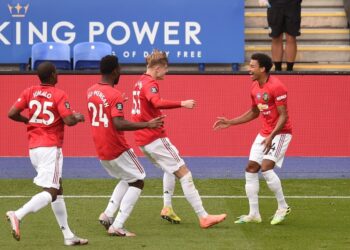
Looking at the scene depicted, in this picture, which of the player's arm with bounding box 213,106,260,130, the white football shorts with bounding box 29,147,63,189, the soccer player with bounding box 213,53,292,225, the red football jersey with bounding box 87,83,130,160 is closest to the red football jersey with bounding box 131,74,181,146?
the red football jersey with bounding box 87,83,130,160

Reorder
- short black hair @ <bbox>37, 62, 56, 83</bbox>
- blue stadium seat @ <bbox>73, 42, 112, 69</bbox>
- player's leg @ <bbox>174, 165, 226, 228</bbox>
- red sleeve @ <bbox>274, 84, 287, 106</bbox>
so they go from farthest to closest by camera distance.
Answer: blue stadium seat @ <bbox>73, 42, 112, 69</bbox>, red sleeve @ <bbox>274, 84, 287, 106</bbox>, player's leg @ <bbox>174, 165, 226, 228</bbox>, short black hair @ <bbox>37, 62, 56, 83</bbox>

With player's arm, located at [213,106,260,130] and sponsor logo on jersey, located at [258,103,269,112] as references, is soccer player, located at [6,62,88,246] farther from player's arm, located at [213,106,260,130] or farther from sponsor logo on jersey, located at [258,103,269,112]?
sponsor logo on jersey, located at [258,103,269,112]

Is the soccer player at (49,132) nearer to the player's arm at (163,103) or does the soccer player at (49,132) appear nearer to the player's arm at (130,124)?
the player's arm at (130,124)

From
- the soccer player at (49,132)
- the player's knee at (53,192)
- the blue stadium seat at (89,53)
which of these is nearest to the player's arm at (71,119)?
the soccer player at (49,132)

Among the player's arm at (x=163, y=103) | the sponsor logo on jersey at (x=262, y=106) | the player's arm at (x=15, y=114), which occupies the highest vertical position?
the player's arm at (x=15, y=114)

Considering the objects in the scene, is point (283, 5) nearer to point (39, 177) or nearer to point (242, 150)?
point (242, 150)

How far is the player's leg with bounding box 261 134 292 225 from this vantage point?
42.3 feet

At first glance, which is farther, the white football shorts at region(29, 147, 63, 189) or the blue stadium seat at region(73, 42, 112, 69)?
the blue stadium seat at region(73, 42, 112, 69)

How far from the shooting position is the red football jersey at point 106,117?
11.8 m

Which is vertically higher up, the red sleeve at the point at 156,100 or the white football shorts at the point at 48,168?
the red sleeve at the point at 156,100

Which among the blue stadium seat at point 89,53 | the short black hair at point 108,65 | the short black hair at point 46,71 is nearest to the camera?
the short black hair at point 46,71

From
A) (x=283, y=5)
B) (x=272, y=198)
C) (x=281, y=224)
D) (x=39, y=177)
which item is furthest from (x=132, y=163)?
(x=283, y=5)

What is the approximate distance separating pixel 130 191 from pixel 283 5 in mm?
9293

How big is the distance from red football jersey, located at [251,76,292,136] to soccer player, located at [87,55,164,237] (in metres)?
1.48
